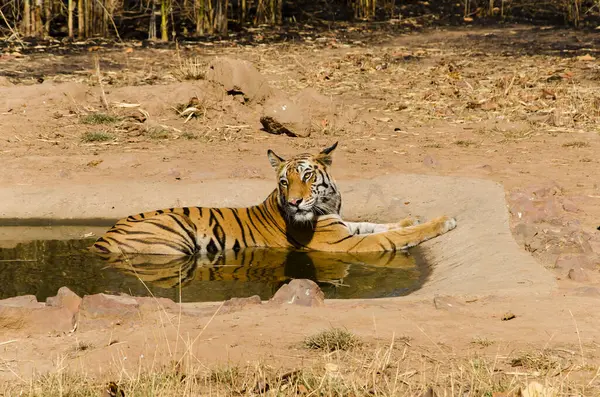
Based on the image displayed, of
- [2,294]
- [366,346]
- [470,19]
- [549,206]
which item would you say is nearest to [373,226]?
[549,206]

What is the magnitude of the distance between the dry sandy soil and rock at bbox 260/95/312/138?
0.40 ft

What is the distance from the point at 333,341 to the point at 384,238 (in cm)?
321

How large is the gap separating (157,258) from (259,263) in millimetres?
789

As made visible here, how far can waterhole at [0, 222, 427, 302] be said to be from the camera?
22.5ft

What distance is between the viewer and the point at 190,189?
9172 mm

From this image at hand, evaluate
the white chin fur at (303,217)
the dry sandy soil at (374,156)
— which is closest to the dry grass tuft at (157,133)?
the dry sandy soil at (374,156)

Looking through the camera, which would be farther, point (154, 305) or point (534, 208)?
point (534, 208)

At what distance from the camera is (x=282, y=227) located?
8.28 m

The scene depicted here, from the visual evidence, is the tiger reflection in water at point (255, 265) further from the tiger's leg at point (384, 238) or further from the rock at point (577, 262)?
the rock at point (577, 262)

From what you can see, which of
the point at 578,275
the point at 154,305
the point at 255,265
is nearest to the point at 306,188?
the point at 255,265

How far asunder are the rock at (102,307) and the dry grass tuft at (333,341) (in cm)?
103

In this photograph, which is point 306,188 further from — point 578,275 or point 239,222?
point 578,275

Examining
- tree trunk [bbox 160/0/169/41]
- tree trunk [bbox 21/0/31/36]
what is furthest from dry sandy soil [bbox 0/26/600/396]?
tree trunk [bbox 21/0/31/36]

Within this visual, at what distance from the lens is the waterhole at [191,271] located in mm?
6871
